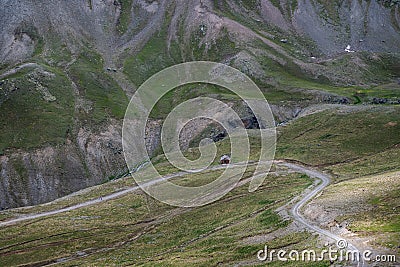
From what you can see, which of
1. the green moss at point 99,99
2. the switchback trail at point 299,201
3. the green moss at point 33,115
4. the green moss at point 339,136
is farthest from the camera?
the green moss at point 99,99

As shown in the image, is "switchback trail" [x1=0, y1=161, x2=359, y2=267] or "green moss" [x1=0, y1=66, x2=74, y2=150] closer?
"switchback trail" [x1=0, y1=161, x2=359, y2=267]

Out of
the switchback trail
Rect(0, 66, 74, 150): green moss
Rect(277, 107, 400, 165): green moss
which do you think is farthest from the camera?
Rect(0, 66, 74, 150): green moss

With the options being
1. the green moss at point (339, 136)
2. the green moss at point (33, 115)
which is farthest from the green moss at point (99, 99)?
the green moss at point (339, 136)

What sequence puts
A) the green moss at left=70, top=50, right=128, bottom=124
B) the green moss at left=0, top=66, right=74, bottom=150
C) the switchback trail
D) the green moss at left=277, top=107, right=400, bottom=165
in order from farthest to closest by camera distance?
the green moss at left=70, top=50, right=128, bottom=124
the green moss at left=0, top=66, right=74, bottom=150
the green moss at left=277, top=107, right=400, bottom=165
the switchback trail

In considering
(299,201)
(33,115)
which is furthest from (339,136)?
(33,115)

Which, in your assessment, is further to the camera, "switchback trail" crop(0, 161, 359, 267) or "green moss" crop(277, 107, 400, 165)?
"green moss" crop(277, 107, 400, 165)

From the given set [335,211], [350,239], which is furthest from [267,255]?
[335,211]

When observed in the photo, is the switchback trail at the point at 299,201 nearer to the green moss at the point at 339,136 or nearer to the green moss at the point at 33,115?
the green moss at the point at 339,136

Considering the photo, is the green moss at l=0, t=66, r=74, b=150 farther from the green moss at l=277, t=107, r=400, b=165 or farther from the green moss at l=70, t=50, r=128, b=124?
the green moss at l=277, t=107, r=400, b=165

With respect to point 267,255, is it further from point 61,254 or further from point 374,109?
point 374,109

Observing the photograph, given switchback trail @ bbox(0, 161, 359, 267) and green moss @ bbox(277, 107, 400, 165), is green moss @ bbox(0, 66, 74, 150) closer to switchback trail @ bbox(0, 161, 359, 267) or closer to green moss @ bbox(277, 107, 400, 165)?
switchback trail @ bbox(0, 161, 359, 267)

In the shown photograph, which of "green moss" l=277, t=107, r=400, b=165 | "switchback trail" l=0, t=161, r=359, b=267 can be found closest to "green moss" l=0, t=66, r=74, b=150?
"switchback trail" l=0, t=161, r=359, b=267

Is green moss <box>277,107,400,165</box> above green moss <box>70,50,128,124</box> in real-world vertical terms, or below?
below
